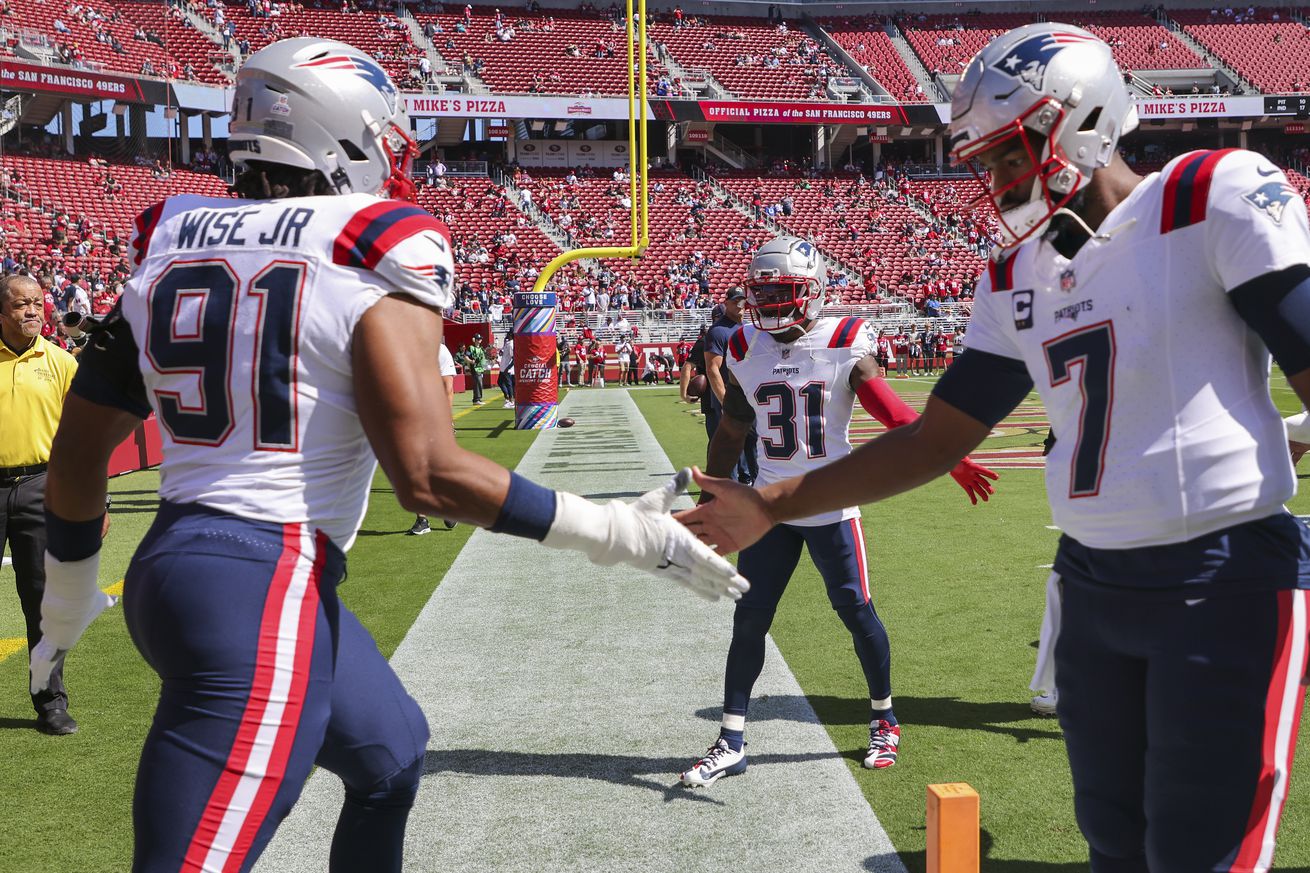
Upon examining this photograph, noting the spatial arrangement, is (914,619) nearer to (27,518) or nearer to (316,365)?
(27,518)

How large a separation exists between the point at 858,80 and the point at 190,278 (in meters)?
53.1

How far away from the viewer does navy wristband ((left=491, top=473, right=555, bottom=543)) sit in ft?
7.07

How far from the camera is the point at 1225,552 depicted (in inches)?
81.0

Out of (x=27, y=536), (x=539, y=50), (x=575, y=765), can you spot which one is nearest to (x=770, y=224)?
(x=539, y=50)

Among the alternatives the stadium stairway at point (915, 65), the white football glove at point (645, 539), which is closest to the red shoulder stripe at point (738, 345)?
the white football glove at point (645, 539)

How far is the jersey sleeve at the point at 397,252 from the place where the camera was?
2.12m

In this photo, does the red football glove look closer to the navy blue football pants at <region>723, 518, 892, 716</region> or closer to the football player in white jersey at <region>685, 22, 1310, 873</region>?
the navy blue football pants at <region>723, 518, 892, 716</region>

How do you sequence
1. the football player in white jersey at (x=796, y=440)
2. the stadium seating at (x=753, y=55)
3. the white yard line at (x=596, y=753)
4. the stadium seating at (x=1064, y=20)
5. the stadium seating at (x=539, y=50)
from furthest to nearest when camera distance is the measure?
the stadium seating at (x=1064, y=20)
the stadium seating at (x=753, y=55)
the stadium seating at (x=539, y=50)
the football player in white jersey at (x=796, y=440)
the white yard line at (x=596, y=753)

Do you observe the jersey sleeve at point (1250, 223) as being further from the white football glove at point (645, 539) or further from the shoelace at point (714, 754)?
the shoelace at point (714, 754)

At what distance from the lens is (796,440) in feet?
15.7

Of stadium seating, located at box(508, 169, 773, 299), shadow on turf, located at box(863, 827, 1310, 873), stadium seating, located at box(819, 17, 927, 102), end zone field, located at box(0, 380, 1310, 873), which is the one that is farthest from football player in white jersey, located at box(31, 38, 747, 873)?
stadium seating, located at box(819, 17, 927, 102)

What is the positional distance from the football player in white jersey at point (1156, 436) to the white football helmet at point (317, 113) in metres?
1.22

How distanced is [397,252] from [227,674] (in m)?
0.79

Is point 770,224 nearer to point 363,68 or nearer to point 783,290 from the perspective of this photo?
point 783,290
